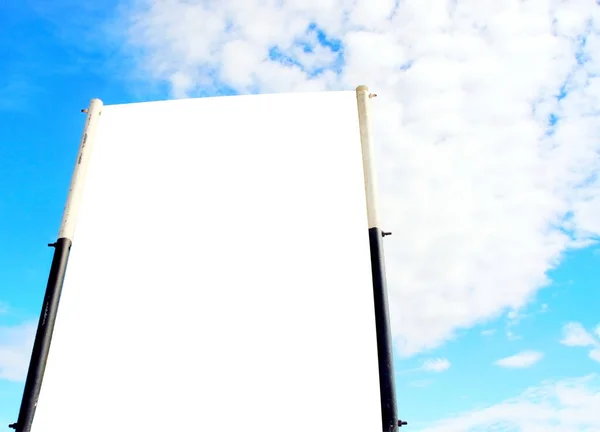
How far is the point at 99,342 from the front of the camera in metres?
3.42

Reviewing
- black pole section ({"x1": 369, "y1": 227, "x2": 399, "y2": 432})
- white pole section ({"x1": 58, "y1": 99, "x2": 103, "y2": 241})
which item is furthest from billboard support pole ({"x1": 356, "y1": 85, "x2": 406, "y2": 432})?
white pole section ({"x1": 58, "y1": 99, "x2": 103, "y2": 241})

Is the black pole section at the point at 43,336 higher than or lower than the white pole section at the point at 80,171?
lower

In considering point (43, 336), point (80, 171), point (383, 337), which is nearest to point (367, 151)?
point (383, 337)

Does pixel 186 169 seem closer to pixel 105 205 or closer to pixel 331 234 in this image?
pixel 105 205

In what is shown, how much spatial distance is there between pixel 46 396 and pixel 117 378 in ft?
1.53

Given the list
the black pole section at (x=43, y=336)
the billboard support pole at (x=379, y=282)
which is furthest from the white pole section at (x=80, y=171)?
the billboard support pole at (x=379, y=282)

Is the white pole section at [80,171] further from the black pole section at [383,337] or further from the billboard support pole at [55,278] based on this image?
the black pole section at [383,337]

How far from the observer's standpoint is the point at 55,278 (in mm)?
3566

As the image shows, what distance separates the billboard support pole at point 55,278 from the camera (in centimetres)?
322

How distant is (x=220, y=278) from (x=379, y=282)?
1110 millimetres

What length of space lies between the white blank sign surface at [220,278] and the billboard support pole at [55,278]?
0.06m

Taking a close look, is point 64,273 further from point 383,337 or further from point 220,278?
point 383,337

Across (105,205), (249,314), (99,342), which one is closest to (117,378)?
(99,342)

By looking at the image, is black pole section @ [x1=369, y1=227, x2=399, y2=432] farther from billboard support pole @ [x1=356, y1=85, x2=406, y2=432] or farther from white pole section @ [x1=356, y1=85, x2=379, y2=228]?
white pole section @ [x1=356, y1=85, x2=379, y2=228]
